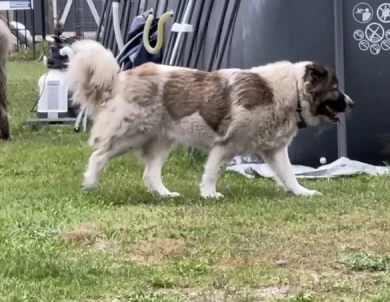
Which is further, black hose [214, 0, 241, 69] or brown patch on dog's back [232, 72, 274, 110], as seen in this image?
black hose [214, 0, 241, 69]

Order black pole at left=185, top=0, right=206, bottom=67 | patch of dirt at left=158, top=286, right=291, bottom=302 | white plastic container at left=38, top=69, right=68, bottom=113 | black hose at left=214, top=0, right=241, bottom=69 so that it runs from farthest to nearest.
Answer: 1. white plastic container at left=38, top=69, right=68, bottom=113
2. black pole at left=185, top=0, right=206, bottom=67
3. black hose at left=214, top=0, right=241, bottom=69
4. patch of dirt at left=158, top=286, right=291, bottom=302

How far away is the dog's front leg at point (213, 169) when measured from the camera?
850 centimetres

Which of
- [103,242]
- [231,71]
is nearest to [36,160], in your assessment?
[231,71]

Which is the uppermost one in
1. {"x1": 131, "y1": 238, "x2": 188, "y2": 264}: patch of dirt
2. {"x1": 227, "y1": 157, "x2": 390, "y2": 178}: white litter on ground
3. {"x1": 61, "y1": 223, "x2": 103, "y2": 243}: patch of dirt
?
{"x1": 131, "y1": 238, "x2": 188, "y2": 264}: patch of dirt

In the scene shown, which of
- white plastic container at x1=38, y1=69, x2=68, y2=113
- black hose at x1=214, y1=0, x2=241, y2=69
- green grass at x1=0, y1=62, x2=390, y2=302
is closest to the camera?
green grass at x1=0, y1=62, x2=390, y2=302

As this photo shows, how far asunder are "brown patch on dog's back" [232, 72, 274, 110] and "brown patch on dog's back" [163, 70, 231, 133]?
0.09 m

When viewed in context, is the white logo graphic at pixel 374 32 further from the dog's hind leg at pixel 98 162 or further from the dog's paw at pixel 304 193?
the dog's hind leg at pixel 98 162

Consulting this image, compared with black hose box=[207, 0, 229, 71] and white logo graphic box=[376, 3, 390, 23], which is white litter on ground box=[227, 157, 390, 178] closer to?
white logo graphic box=[376, 3, 390, 23]

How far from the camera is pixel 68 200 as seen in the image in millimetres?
8164

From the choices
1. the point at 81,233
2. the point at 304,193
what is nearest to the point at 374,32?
the point at 304,193

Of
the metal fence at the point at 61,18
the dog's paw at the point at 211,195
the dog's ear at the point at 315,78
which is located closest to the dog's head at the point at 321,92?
the dog's ear at the point at 315,78

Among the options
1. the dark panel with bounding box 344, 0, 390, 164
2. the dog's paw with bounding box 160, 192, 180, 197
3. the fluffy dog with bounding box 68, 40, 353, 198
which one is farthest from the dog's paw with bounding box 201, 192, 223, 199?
the dark panel with bounding box 344, 0, 390, 164

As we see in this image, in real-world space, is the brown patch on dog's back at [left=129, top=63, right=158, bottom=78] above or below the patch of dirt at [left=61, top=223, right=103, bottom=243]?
above

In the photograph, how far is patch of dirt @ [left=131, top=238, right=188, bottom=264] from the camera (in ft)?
20.3
